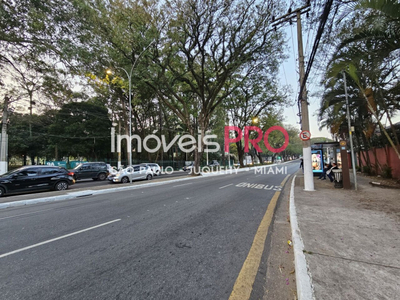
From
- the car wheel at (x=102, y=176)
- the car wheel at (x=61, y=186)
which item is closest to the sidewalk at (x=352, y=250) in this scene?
the car wheel at (x=61, y=186)

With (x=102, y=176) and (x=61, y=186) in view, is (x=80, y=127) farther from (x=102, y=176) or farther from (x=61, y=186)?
(x=61, y=186)

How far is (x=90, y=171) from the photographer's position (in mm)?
18047

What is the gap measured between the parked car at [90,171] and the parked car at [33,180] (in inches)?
190

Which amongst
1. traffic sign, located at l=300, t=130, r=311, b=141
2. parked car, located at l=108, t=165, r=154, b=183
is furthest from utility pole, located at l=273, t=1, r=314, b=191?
parked car, located at l=108, t=165, r=154, b=183

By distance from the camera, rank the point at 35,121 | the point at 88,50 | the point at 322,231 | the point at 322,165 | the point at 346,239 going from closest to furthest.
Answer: the point at 346,239, the point at 322,231, the point at 88,50, the point at 322,165, the point at 35,121

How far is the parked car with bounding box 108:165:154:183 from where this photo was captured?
15359 mm

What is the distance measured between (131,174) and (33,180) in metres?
5.53

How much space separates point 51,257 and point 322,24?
8299 millimetres

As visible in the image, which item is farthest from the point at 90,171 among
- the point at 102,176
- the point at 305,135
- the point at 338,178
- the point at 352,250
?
the point at 352,250

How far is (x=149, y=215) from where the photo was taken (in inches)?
→ 222

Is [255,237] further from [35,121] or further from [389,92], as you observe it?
[35,121]

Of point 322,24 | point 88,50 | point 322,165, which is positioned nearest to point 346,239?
point 322,24

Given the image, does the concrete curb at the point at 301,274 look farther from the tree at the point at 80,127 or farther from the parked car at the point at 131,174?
the tree at the point at 80,127

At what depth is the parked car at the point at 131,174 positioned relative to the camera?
1536 centimetres
